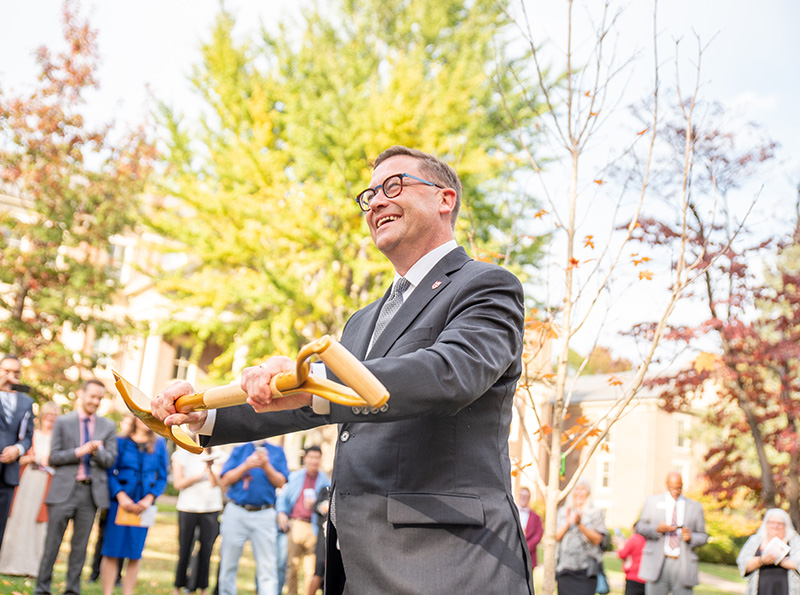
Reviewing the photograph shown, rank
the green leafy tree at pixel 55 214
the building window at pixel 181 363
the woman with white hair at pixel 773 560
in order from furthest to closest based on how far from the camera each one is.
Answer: the building window at pixel 181 363 → the green leafy tree at pixel 55 214 → the woman with white hair at pixel 773 560

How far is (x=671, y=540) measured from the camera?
8.82 meters

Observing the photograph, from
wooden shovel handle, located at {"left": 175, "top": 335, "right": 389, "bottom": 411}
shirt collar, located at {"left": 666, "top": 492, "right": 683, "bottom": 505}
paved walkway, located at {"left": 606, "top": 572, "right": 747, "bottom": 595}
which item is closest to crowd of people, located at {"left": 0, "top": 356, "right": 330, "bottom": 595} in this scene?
Answer: shirt collar, located at {"left": 666, "top": 492, "right": 683, "bottom": 505}

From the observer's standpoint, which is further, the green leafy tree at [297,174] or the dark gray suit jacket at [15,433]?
the green leafy tree at [297,174]

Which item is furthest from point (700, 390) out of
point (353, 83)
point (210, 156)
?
point (210, 156)

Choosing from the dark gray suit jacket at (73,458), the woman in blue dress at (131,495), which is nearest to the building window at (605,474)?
the woman in blue dress at (131,495)

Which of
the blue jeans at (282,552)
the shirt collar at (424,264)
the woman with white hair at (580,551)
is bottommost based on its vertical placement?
the blue jeans at (282,552)

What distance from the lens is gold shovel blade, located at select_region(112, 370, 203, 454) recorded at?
186cm

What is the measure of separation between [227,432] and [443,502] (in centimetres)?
66

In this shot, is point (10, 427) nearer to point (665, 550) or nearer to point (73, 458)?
point (73, 458)

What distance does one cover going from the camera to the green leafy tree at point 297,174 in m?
16.4

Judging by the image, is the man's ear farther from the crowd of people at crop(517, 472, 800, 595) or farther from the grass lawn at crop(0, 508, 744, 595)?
the grass lawn at crop(0, 508, 744, 595)

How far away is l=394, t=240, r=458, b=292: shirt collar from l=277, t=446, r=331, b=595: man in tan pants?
8.08 m

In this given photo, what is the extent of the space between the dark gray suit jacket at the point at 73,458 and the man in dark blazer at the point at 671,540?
6.17 metres

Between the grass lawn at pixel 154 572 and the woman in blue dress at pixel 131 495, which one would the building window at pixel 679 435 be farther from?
the woman in blue dress at pixel 131 495
